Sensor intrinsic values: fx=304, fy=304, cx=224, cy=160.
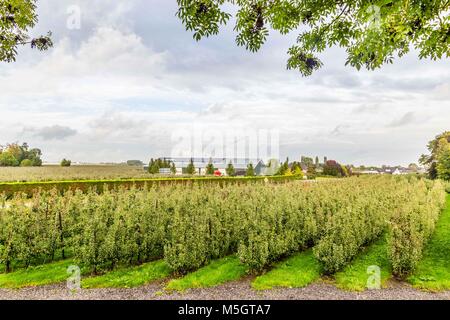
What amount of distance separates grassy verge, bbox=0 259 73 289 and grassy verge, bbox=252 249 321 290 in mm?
4211

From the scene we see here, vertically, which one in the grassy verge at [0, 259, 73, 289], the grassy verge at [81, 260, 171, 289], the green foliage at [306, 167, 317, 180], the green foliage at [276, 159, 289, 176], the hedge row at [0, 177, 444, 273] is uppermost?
the green foliage at [276, 159, 289, 176]

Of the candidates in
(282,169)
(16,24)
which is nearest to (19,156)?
(282,169)

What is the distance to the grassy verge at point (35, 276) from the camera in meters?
6.26

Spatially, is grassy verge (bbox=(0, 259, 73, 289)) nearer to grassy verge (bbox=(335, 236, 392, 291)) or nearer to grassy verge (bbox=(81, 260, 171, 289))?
grassy verge (bbox=(81, 260, 171, 289))

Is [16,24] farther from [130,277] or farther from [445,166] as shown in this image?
[445,166]

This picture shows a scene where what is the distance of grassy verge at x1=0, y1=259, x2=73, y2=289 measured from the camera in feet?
20.6

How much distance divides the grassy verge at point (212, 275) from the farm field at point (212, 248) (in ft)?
0.07

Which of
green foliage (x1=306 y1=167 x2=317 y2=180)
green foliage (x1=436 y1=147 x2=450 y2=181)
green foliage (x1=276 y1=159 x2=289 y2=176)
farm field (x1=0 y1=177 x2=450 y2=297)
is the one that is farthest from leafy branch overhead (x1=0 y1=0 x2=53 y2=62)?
green foliage (x1=306 y1=167 x2=317 y2=180)

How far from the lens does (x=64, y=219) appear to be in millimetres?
8578

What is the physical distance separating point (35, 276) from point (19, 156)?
241ft

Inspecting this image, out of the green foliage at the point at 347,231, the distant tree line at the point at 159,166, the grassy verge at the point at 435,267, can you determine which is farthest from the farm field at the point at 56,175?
the grassy verge at the point at 435,267

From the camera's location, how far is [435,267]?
7.05 metres
